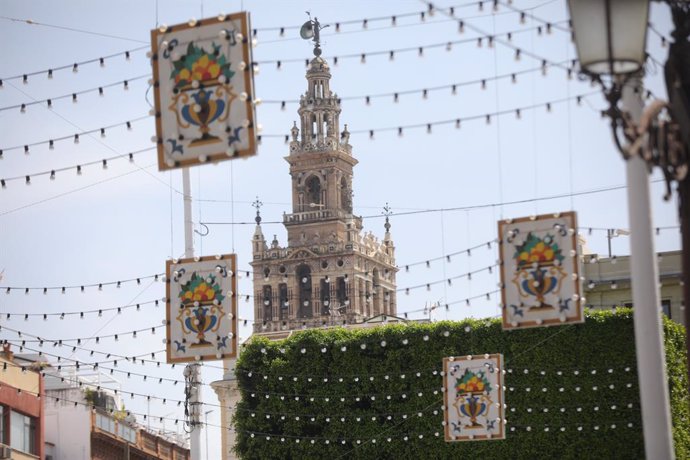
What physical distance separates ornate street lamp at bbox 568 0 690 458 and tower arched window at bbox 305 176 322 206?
4409 inches

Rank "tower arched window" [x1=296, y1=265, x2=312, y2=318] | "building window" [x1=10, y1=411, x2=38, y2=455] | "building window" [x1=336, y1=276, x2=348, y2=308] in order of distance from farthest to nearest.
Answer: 1. "building window" [x1=336, y1=276, x2=348, y2=308]
2. "tower arched window" [x1=296, y1=265, x2=312, y2=318]
3. "building window" [x1=10, y1=411, x2=38, y2=455]

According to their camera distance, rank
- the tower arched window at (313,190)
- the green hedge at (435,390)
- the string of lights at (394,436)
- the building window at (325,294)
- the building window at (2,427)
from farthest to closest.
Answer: the tower arched window at (313,190) < the building window at (325,294) < the building window at (2,427) < the green hedge at (435,390) < the string of lights at (394,436)

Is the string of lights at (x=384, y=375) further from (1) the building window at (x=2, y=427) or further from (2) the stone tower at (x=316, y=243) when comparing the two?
(2) the stone tower at (x=316, y=243)

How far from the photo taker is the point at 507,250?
23.4 m

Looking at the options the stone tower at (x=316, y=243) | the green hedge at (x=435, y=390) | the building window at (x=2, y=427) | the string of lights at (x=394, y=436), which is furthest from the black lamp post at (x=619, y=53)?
the stone tower at (x=316, y=243)

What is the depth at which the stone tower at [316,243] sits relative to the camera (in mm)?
121125

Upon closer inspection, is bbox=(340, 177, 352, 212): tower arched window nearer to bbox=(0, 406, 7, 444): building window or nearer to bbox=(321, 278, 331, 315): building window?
bbox=(321, 278, 331, 315): building window

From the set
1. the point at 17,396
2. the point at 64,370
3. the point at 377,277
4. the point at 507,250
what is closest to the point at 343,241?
the point at 377,277

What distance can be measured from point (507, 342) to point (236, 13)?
32455 mm

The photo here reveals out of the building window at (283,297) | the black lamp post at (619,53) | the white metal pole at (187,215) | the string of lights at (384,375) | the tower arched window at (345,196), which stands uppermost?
the tower arched window at (345,196)

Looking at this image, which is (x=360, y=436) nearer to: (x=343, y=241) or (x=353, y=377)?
(x=353, y=377)

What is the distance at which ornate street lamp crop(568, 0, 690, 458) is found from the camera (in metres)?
9.55

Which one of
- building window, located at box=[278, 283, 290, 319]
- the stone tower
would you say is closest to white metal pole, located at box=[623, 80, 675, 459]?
the stone tower

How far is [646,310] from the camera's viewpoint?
1081 cm
